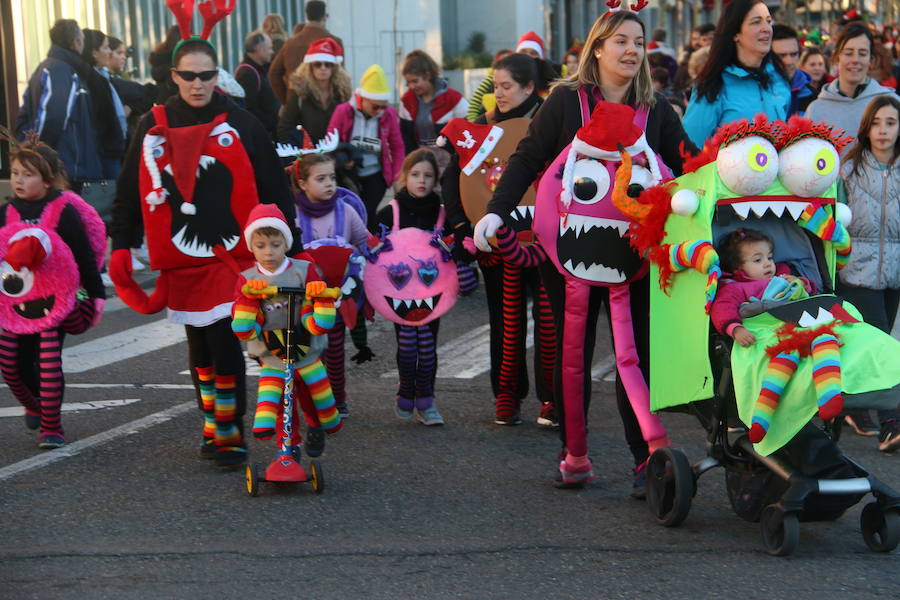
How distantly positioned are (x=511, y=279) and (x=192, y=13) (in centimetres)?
211

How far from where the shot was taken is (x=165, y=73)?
42.9 feet

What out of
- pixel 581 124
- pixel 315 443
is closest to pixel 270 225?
pixel 315 443

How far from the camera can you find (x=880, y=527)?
16.4 ft

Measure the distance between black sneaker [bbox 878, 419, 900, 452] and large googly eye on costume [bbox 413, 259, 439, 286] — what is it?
2.40 metres

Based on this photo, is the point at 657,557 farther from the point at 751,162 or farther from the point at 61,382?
the point at 61,382

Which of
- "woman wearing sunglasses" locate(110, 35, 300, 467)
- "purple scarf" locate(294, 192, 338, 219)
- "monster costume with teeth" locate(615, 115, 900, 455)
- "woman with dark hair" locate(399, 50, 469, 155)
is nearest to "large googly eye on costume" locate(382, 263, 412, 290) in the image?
"purple scarf" locate(294, 192, 338, 219)

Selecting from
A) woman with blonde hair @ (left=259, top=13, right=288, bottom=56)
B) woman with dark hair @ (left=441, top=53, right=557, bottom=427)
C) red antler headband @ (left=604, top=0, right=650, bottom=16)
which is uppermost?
woman with blonde hair @ (left=259, top=13, right=288, bottom=56)

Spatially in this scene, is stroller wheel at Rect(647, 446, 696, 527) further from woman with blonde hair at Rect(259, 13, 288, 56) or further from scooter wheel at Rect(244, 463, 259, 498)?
woman with blonde hair at Rect(259, 13, 288, 56)

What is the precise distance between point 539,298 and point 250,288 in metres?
1.96

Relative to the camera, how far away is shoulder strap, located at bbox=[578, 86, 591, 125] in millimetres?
5785

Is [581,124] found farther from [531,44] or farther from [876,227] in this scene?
[531,44]

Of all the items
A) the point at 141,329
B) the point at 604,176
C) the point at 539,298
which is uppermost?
the point at 604,176

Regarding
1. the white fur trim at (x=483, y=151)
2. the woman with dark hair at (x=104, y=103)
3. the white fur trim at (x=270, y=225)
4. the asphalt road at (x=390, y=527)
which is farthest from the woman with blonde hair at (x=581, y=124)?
the woman with dark hair at (x=104, y=103)

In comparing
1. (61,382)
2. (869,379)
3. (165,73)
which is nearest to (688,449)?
(869,379)
